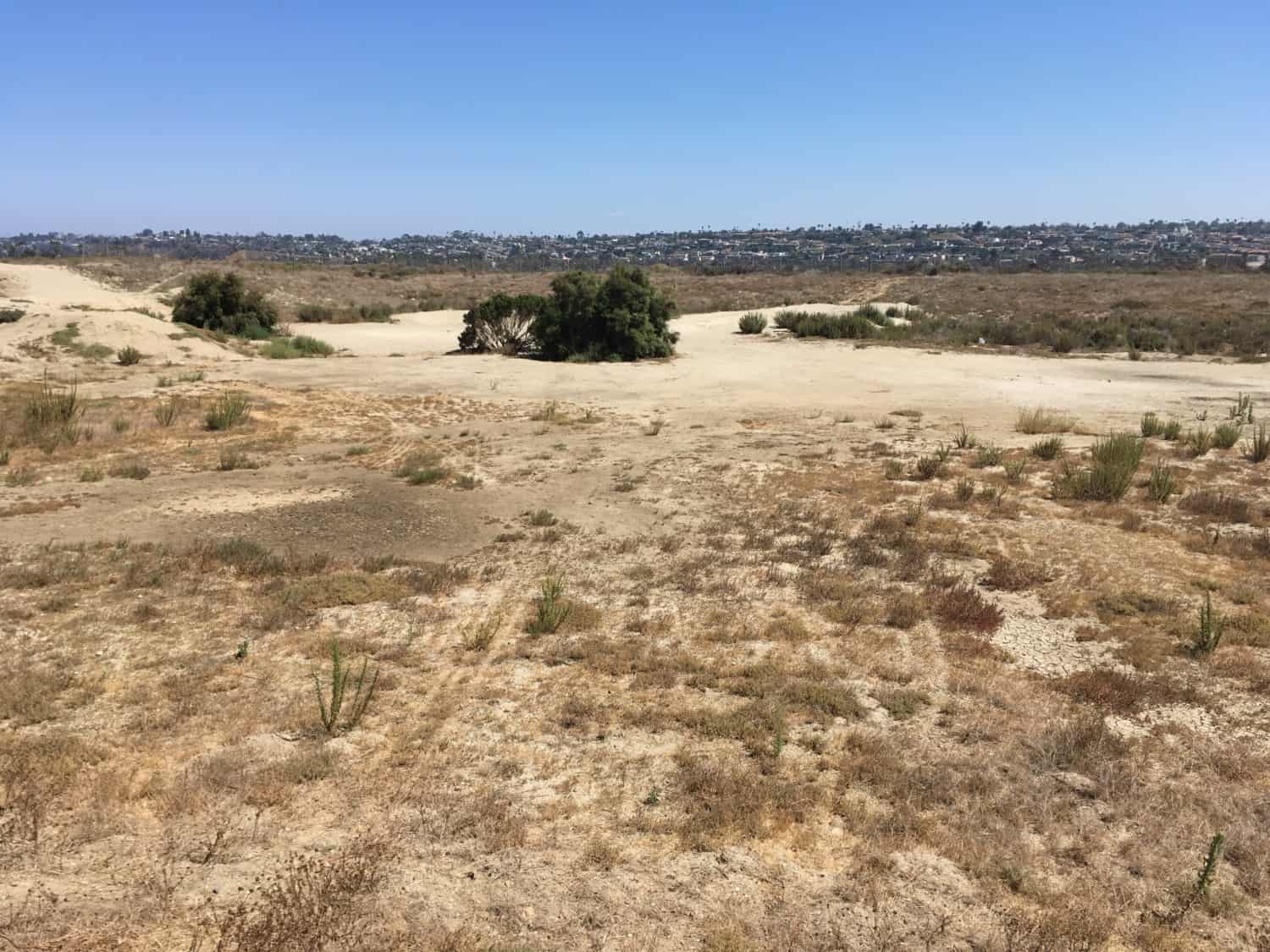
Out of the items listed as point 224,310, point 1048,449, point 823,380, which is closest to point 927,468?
point 1048,449

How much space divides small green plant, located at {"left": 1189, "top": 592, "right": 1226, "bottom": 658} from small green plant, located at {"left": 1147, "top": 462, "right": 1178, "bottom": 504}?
4.46 m

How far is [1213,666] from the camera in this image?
6789mm

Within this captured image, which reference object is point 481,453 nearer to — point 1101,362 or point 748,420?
point 748,420

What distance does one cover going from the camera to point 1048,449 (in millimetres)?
13773

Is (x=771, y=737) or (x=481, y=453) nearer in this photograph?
(x=771, y=737)

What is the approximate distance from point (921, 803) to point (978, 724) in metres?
1.19

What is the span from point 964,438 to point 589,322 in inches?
544

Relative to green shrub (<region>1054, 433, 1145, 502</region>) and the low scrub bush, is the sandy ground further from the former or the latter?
green shrub (<region>1054, 433, 1145, 502</region>)

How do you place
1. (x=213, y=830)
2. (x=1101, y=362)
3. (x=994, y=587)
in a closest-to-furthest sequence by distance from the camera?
1. (x=213, y=830)
2. (x=994, y=587)
3. (x=1101, y=362)

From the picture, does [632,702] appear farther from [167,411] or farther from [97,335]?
[97,335]

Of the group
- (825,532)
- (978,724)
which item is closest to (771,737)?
(978,724)

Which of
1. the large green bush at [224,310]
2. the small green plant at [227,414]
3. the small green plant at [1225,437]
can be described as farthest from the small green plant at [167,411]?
the small green plant at [1225,437]

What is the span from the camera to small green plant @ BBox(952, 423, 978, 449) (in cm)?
1452

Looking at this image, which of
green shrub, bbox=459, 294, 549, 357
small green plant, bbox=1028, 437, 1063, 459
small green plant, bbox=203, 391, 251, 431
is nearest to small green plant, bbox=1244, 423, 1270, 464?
small green plant, bbox=1028, 437, 1063, 459
